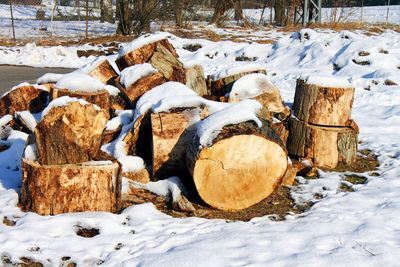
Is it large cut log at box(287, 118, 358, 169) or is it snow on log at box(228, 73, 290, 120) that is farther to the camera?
snow on log at box(228, 73, 290, 120)

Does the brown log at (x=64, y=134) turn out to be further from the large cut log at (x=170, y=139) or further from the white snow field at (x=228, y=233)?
the large cut log at (x=170, y=139)

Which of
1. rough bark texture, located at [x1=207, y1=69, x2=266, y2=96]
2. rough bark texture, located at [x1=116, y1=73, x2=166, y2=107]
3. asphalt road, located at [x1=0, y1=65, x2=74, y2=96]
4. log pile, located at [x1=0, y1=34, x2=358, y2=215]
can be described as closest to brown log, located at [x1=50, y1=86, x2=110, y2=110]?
log pile, located at [x1=0, y1=34, x2=358, y2=215]

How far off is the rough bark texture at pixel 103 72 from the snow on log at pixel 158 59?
18 cm

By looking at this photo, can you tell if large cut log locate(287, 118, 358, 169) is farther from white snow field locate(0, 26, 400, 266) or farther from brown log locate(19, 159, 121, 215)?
brown log locate(19, 159, 121, 215)

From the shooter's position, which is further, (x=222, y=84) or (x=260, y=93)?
(x=222, y=84)

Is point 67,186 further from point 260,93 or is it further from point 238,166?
point 260,93

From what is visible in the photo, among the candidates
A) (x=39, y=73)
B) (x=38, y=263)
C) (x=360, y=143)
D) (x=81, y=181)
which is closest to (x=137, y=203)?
(x=81, y=181)

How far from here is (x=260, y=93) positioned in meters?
4.29

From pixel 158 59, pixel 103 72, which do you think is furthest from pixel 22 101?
pixel 158 59

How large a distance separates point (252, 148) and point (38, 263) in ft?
5.60

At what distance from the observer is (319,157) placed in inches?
162

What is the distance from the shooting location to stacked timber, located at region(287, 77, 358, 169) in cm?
399

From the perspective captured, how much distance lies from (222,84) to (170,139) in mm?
1572

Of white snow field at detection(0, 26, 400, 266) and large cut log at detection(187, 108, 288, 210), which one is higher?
large cut log at detection(187, 108, 288, 210)
